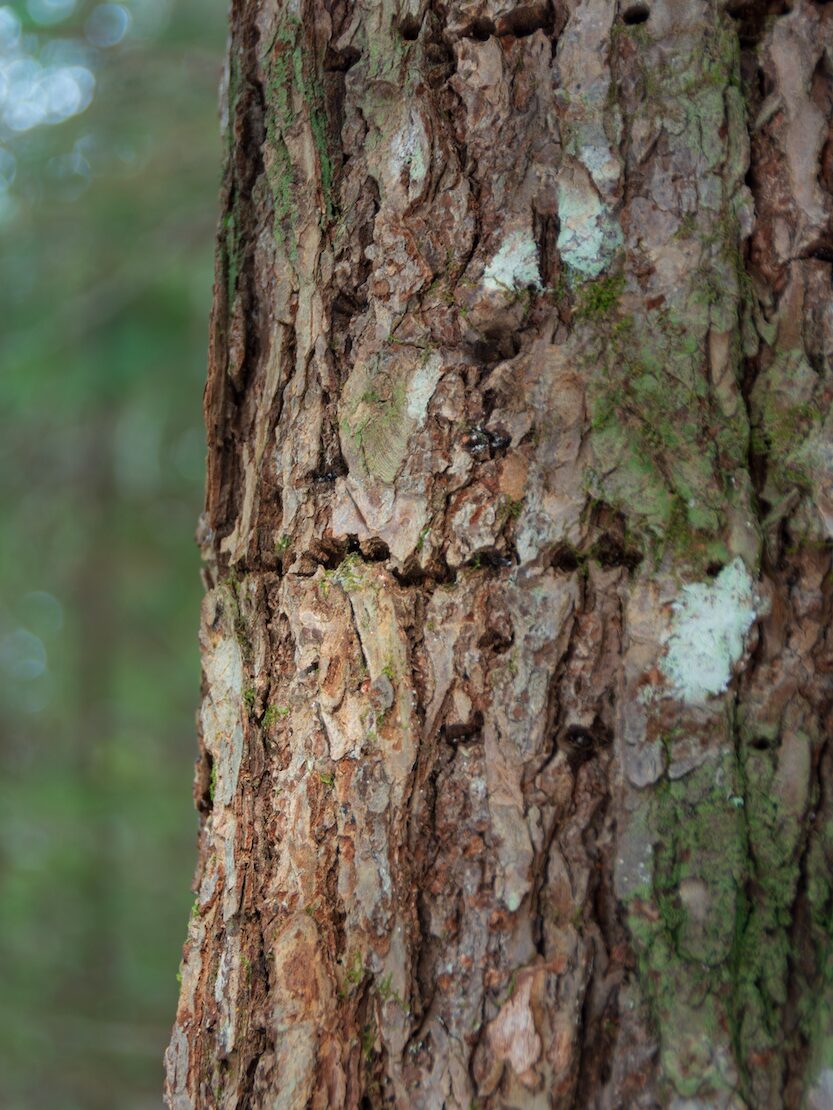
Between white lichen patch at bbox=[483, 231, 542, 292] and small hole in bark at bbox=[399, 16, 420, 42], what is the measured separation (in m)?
0.27

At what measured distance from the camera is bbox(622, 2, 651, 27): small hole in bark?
38.3 inches

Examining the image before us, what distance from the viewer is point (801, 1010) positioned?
85cm

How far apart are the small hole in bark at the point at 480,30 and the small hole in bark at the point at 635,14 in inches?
5.5

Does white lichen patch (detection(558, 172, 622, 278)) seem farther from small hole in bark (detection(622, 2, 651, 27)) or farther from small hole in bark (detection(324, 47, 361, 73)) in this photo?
small hole in bark (detection(324, 47, 361, 73))

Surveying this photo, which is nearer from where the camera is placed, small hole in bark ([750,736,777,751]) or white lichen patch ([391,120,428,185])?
small hole in bark ([750,736,777,751])

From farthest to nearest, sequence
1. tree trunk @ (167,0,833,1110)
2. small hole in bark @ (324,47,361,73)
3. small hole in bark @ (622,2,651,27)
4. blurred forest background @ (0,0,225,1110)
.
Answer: blurred forest background @ (0,0,225,1110) < small hole in bark @ (324,47,361,73) < small hole in bark @ (622,2,651,27) < tree trunk @ (167,0,833,1110)

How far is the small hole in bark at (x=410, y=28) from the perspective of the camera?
3.41ft

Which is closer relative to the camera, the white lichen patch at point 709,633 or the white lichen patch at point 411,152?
the white lichen patch at point 709,633

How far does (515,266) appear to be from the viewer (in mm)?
962

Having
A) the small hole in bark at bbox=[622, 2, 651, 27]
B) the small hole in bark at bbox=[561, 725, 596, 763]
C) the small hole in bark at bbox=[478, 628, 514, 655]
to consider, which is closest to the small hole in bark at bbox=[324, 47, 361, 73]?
the small hole in bark at bbox=[622, 2, 651, 27]

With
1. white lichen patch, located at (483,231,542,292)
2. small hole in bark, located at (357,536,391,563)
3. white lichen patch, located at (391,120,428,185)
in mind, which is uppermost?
white lichen patch, located at (391,120,428,185)

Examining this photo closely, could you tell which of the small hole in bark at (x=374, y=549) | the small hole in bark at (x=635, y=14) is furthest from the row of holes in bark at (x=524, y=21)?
the small hole in bark at (x=374, y=549)

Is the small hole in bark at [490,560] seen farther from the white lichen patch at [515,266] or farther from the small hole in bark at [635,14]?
the small hole in bark at [635,14]

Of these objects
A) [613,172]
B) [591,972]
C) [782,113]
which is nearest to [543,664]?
[591,972]
